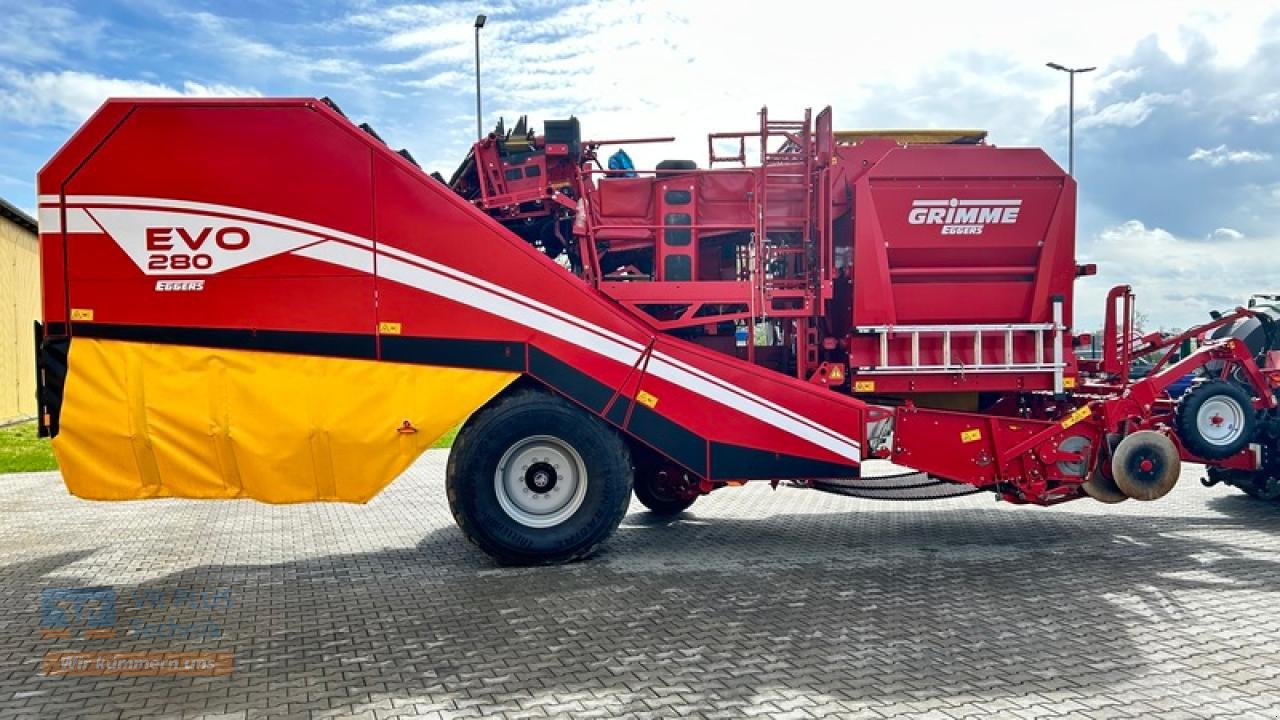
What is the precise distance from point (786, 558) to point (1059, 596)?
188cm

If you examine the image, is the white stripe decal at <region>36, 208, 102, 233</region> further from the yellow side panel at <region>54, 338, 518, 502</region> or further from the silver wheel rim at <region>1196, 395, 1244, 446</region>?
the silver wheel rim at <region>1196, 395, 1244, 446</region>

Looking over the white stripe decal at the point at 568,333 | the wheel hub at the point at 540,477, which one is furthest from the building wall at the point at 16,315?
the wheel hub at the point at 540,477

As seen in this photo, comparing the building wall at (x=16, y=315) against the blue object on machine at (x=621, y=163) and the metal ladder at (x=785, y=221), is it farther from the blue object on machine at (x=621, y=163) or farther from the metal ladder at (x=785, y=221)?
the metal ladder at (x=785, y=221)

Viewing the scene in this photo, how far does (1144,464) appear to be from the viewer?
698 cm

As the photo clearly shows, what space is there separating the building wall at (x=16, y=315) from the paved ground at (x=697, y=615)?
12932 millimetres

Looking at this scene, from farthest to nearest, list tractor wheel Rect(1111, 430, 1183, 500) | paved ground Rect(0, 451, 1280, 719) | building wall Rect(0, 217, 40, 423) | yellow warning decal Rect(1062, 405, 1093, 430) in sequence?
building wall Rect(0, 217, 40, 423)
yellow warning decal Rect(1062, 405, 1093, 430)
tractor wheel Rect(1111, 430, 1183, 500)
paved ground Rect(0, 451, 1280, 719)

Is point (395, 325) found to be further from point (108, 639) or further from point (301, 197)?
point (108, 639)

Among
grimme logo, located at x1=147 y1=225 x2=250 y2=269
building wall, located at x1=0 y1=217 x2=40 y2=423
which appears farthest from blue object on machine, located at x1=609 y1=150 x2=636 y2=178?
building wall, located at x1=0 y1=217 x2=40 y2=423

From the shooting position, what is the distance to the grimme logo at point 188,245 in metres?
6.14

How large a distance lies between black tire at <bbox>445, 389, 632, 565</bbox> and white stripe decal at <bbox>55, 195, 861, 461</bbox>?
529 mm

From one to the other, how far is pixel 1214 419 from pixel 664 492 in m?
4.53

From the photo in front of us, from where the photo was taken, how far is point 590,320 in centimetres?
657

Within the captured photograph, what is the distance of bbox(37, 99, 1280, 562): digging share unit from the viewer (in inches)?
242

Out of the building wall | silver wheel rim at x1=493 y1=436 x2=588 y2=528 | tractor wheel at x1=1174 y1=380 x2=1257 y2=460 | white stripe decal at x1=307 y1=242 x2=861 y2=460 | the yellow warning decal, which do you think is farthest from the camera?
the building wall
